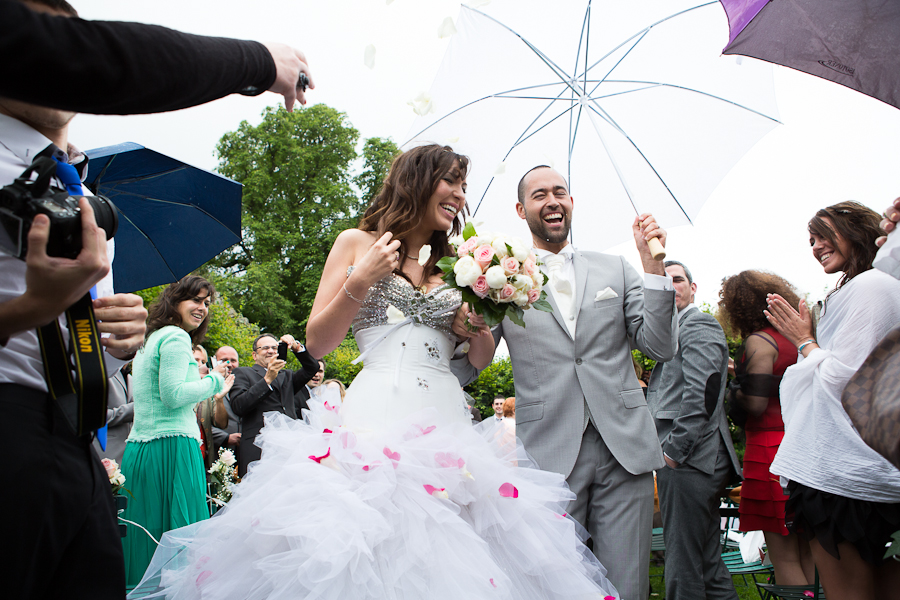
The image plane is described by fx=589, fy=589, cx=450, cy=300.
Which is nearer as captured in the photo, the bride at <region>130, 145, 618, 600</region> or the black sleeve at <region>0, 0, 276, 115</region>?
the black sleeve at <region>0, 0, 276, 115</region>

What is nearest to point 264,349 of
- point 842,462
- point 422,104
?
point 422,104

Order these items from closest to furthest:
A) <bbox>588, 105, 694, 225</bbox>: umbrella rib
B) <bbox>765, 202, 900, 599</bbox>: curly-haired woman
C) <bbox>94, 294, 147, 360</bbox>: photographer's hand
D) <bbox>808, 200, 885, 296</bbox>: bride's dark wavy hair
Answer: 1. <bbox>94, 294, 147, 360</bbox>: photographer's hand
2. <bbox>765, 202, 900, 599</bbox>: curly-haired woman
3. <bbox>808, 200, 885, 296</bbox>: bride's dark wavy hair
4. <bbox>588, 105, 694, 225</bbox>: umbrella rib

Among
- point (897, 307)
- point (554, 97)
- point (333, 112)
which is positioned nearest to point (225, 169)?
point (333, 112)

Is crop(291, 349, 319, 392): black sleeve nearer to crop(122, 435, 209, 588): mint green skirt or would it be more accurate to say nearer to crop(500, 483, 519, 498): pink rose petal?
crop(122, 435, 209, 588): mint green skirt

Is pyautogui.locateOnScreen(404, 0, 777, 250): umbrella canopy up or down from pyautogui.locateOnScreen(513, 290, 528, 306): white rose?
up

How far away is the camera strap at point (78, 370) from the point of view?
119cm

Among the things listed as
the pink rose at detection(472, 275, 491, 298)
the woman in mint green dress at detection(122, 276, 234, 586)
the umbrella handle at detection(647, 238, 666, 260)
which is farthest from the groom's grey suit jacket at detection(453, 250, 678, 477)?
the woman in mint green dress at detection(122, 276, 234, 586)

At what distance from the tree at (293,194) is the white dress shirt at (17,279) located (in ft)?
71.2

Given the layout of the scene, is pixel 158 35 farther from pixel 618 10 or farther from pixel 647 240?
pixel 618 10

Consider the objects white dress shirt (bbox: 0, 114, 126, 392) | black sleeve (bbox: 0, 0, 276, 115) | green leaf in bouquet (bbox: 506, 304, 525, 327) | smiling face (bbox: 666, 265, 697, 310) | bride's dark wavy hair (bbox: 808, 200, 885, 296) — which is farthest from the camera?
smiling face (bbox: 666, 265, 697, 310)

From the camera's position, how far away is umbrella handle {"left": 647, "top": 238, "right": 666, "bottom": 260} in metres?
2.71

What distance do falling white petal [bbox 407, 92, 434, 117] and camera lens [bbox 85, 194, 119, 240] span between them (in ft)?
6.75

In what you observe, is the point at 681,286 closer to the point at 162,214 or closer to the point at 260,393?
the point at 162,214

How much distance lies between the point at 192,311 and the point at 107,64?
3597mm
